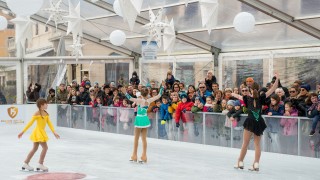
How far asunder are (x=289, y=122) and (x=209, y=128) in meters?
2.37

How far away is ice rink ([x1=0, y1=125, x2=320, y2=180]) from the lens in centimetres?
941

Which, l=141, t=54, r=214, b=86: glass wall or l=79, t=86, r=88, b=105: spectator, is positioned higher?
l=141, t=54, r=214, b=86: glass wall

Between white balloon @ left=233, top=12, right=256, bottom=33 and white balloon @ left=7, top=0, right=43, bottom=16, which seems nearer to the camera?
white balloon @ left=7, top=0, right=43, bottom=16

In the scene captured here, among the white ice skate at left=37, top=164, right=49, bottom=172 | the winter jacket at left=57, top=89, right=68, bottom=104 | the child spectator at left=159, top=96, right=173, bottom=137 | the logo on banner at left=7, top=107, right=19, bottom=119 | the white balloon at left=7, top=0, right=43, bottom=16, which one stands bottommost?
the white ice skate at left=37, top=164, right=49, bottom=172

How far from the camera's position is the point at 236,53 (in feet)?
64.2

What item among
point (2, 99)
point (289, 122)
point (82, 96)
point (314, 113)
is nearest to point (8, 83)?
point (2, 99)

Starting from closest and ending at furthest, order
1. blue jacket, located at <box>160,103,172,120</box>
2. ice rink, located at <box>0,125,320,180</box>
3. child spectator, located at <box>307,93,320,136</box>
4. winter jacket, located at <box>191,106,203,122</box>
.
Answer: ice rink, located at <box>0,125,320,180</box> → child spectator, located at <box>307,93,320,136</box> → winter jacket, located at <box>191,106,203,122</box> → blue jacket, located at <box>160,103,172,120</box>

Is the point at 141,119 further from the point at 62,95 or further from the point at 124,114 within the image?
the point at 62,95

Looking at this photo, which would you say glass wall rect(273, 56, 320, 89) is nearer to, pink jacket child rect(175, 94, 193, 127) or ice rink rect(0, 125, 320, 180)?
pink jacket child rect(175, 94, 193, 127)

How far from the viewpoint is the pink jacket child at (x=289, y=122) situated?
1097 cm

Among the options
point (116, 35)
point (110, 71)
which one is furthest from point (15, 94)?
point (116, 35)

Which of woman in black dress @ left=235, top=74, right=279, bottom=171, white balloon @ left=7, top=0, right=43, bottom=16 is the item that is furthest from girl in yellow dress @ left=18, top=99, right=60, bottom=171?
woman in black dress @ left=235, top=74, right=279, bottom=171

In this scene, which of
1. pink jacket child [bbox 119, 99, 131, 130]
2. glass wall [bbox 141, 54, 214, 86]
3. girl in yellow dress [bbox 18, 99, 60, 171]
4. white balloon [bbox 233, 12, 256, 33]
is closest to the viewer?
girl in yellow dress [bbox 18, 99, 60, 171]

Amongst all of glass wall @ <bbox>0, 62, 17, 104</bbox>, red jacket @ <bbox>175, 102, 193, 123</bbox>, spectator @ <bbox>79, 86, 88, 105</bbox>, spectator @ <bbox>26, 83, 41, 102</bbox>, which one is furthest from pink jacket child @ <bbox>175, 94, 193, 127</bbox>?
glass wall @ <bbox>0, 62, 17, 104</bbox>
